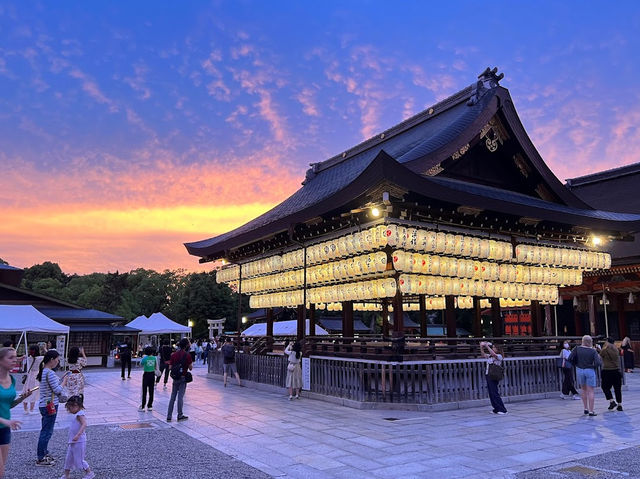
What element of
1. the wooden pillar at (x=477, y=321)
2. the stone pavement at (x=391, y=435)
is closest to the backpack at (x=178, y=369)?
the stone pavement at (x=391, y=435)

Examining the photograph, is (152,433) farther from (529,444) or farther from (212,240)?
(212,240)

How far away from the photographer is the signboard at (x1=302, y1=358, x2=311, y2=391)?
1581 centimetres

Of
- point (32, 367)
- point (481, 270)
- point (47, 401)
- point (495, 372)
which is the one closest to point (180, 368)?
point (47, 401)

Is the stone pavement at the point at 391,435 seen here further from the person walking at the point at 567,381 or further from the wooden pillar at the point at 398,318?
the wooden pillar at the point at 398,318

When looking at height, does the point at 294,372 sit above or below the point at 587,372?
below

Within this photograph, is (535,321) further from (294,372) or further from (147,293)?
(147,293)

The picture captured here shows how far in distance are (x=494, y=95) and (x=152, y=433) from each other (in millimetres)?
15269

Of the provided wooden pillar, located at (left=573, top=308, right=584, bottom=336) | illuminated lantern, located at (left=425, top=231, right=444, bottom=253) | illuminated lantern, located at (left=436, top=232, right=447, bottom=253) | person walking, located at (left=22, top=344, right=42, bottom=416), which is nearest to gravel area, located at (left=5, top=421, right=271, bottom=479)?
person walking, located at (left=22, top=344, right=42, bottom=416)

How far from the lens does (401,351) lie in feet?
43.1

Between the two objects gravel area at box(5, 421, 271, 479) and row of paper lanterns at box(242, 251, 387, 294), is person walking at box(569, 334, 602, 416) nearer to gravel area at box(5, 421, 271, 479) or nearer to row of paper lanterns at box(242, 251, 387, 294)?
row of paper lanterns at box(242, 251, 387, 294)

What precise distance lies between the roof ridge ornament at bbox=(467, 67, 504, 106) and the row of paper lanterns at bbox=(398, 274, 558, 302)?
6838 millimetres

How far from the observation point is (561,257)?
60.4 feet

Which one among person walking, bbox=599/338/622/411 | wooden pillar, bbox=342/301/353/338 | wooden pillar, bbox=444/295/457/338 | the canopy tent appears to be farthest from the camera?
the canopy tent

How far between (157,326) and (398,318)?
28.9 meters
